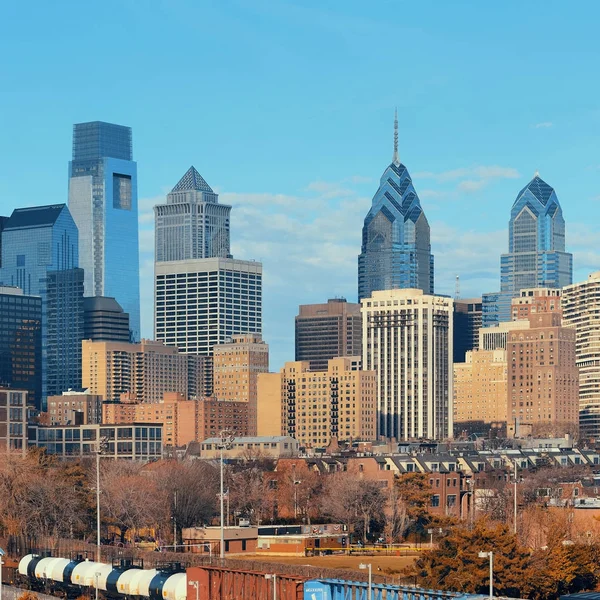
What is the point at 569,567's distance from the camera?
114 m

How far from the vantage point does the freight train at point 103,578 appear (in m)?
109

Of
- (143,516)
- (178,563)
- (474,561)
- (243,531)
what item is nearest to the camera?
(474,561)

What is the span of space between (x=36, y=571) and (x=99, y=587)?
33.7ft

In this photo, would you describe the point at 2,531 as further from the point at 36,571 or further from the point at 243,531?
the point at 36,571

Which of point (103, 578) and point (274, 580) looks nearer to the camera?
point (274, 580)

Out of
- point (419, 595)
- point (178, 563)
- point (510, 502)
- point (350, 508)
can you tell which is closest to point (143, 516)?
point (350, 508)

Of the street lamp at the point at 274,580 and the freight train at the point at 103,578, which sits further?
the freight train at the point at 103,578

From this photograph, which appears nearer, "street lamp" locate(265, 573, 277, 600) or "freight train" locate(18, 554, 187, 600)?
"street lamp" locate(265, 573, 277, 600)

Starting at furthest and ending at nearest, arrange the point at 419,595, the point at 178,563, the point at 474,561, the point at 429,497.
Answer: the point at 429,497, the point at 178,563, the point at 474,561, the point at 419,595

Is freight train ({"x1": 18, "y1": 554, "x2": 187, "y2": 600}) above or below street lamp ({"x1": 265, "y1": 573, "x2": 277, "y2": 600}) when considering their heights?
below

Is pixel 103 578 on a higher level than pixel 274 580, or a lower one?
lower

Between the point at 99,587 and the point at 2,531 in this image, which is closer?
the point at 99,587

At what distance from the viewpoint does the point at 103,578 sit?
4564 inches

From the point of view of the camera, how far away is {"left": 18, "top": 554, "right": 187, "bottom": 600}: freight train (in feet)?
358
